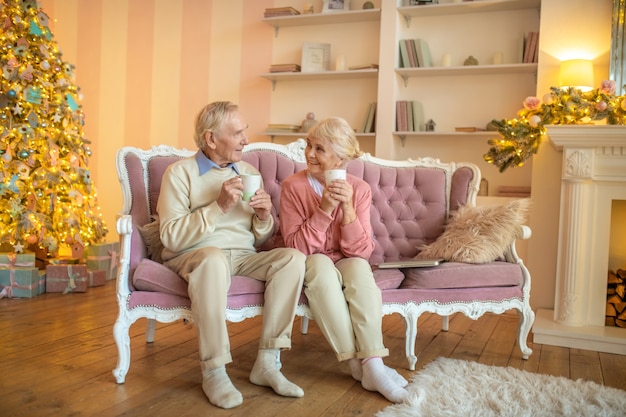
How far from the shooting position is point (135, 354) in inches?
97.2

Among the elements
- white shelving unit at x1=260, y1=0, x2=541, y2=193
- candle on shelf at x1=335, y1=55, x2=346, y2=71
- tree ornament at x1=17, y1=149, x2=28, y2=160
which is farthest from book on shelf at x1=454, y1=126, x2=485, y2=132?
tree ornament at x1=17, y1=149, x2=28, y2=160

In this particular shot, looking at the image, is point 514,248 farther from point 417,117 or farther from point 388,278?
point 417,117

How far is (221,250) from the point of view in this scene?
219 cm

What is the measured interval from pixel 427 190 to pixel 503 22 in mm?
1985

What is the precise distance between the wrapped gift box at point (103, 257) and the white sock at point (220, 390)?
97.3 inches

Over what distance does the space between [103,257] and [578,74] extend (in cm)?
337

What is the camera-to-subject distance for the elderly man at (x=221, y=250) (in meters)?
1.96

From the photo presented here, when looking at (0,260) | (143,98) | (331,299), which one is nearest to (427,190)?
(331,299)

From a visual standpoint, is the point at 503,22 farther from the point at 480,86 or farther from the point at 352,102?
the point at 352,102

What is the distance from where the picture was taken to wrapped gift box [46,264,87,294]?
12.6 feet

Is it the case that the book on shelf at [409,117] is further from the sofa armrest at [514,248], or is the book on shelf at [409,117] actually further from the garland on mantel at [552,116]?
the sofa armrest at [514,248]

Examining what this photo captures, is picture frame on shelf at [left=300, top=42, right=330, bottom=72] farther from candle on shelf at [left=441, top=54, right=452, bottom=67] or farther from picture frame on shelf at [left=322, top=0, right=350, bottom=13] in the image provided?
candle on shelf at [left=441, top=54, right=452, bottom=67]

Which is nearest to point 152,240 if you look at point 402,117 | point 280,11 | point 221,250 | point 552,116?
point 221,250

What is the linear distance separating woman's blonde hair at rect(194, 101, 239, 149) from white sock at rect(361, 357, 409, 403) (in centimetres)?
106
